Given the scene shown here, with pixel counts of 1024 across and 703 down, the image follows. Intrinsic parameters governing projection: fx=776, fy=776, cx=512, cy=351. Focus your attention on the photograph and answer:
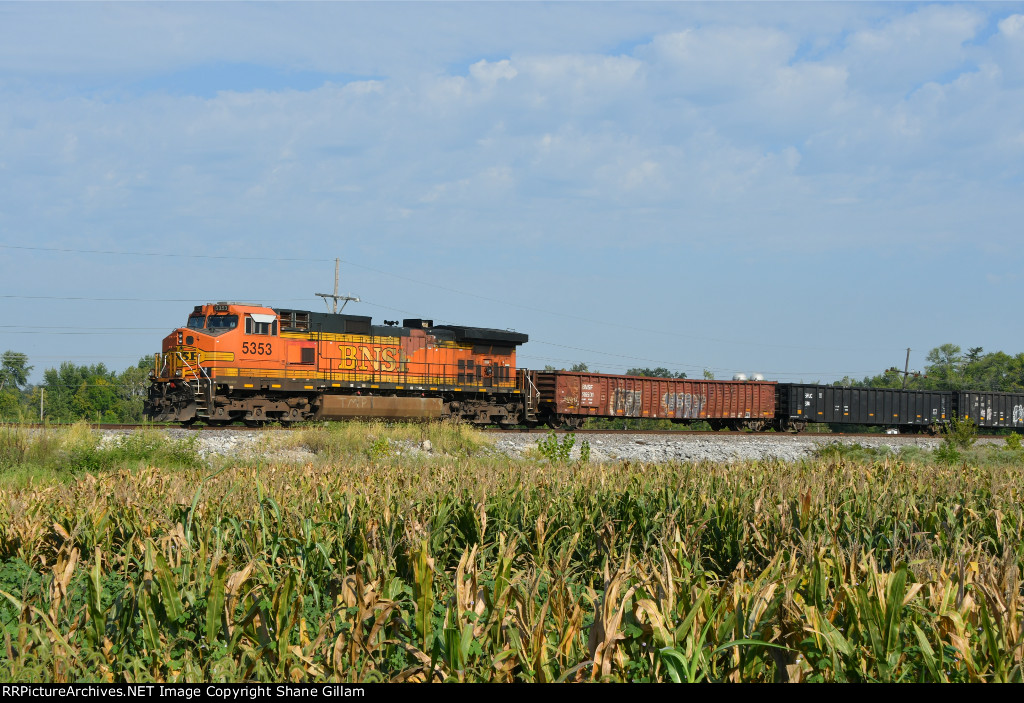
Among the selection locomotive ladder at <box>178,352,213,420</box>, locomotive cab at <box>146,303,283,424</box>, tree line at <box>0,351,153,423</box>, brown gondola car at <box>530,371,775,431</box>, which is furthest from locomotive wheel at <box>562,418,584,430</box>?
tree line at <box>0,351,153,423</box>

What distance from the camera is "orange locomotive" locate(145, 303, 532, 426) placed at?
25828 mm

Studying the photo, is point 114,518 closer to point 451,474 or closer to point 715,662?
point 451,474

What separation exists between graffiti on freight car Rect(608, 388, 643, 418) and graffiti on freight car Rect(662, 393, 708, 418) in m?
1.52

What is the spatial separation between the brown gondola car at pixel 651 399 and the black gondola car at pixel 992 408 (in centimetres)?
1312

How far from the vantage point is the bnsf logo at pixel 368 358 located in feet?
92.9

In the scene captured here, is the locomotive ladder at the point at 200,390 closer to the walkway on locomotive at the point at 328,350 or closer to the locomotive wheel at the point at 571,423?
the walkway on locomotive at the point at 328,350

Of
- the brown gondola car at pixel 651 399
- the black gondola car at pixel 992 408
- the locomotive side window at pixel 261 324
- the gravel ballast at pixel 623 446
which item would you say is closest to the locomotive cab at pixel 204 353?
the locomotive side window at pixel 261 324

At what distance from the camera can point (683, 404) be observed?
38.4 meters

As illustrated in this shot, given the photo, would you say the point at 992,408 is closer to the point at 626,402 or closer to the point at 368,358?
the point at 626,402

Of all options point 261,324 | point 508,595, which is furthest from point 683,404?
point 508,595

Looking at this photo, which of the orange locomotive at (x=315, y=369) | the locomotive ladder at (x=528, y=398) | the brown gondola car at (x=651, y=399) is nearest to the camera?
the orange locomotive at (x=315, y=369)

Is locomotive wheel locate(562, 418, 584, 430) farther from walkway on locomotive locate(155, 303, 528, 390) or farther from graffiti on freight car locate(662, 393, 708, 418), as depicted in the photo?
graffiti on freight car locate(662, 393, 708, 418)

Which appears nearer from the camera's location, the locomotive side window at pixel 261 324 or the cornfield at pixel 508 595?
the cornfield at pixel 508 595
